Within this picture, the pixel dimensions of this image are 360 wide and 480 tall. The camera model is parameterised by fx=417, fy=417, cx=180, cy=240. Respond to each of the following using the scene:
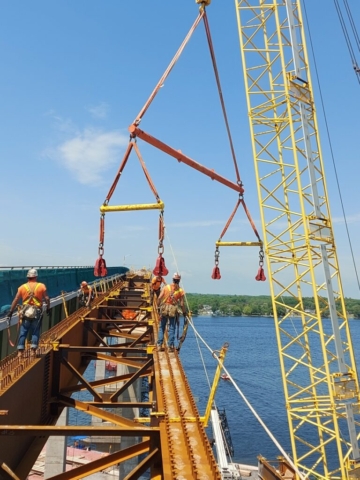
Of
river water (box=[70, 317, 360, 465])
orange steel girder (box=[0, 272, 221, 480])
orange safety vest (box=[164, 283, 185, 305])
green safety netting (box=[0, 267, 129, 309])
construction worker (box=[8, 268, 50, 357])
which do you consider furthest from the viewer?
river water (box=[70, 317, 360, 465])

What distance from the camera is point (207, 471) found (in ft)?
15.6

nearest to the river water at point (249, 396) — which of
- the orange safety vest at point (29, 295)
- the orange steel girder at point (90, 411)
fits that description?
the orange steel girder at point (90, 411)

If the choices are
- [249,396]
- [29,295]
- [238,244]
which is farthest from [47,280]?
[249,396]

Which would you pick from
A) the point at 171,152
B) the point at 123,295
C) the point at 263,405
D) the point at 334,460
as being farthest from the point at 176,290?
the point at 263,405

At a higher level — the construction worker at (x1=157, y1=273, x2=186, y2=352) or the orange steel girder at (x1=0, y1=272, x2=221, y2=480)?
the construction worker at (x1=157, y1=273, x2=186, y2=352)

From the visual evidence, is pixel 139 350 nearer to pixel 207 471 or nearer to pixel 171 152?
pixel 207 471

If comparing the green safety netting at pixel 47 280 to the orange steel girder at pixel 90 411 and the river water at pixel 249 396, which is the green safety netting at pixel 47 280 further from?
the river water at pixel 249 396

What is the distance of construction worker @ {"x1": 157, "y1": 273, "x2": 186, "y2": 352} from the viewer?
12.0m

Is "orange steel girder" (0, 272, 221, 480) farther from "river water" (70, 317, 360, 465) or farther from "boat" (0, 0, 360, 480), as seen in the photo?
"river water" (70, 317, 360, 465)

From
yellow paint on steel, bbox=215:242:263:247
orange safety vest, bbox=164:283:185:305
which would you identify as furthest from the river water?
orange safety vest, bbox=164:283:185:305

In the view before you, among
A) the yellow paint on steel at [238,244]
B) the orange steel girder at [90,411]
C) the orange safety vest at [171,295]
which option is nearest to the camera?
the orange steel girder at [90,411]

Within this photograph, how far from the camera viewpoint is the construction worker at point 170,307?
1198 centimetres

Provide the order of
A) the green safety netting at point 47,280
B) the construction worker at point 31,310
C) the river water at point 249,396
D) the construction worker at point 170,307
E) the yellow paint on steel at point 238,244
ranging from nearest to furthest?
the construction worker at point 31,310 < the construction worker at point 170,307 < the green safety netting at point 47,280 < the yellow paint on steel at point 238,244 < the river water at point 249,396

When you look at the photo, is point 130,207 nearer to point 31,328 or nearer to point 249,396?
point 31,328
